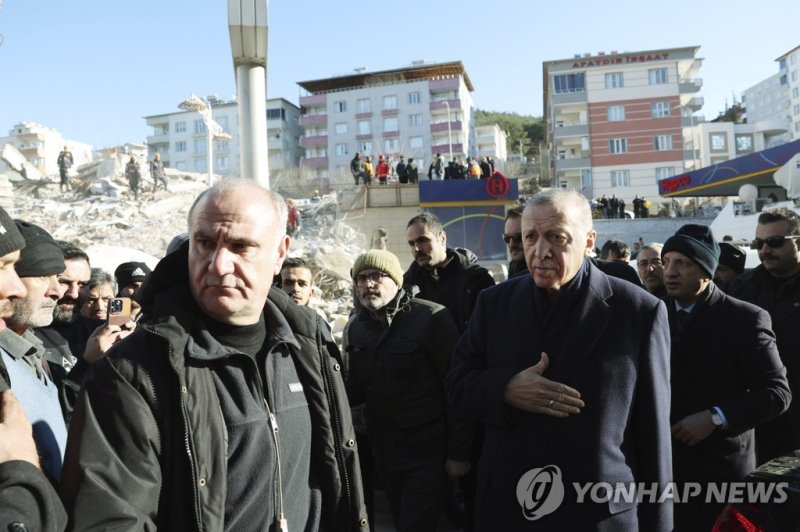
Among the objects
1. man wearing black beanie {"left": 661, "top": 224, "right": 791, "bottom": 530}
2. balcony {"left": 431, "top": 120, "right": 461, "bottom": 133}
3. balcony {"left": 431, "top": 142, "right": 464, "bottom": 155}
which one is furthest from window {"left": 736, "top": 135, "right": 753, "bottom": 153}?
man wearing black beanie {"left": 661, "top": 224, "right": 791, "bottom": 530}

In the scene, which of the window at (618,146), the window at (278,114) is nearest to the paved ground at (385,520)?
the window at (618,146)

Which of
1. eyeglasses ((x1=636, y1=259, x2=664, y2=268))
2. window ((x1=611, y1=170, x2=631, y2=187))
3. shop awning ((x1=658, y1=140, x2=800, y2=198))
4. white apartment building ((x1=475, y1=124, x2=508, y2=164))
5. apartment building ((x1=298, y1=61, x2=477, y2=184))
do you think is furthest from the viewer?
white apartment building ((x1=475, y1=124, x2=508, y2=164))

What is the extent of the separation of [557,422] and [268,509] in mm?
1215

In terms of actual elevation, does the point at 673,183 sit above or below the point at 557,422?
above

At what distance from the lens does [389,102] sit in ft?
231

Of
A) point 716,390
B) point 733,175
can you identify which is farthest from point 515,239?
point 733,175

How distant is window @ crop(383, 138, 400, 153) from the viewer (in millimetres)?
70688

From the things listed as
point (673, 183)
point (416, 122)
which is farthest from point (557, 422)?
point (416, 122)

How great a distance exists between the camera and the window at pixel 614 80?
186 ft

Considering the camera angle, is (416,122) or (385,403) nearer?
(385,403)

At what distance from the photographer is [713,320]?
131 inches

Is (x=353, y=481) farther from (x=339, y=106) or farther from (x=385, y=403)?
(x=339, y=106)

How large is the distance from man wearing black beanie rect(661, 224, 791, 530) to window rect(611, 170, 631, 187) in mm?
55887

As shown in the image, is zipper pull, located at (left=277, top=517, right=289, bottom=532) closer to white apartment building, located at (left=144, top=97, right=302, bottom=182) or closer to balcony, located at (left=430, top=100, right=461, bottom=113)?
balcony, located at (left=430, top=100, right=461, bottom=113)
